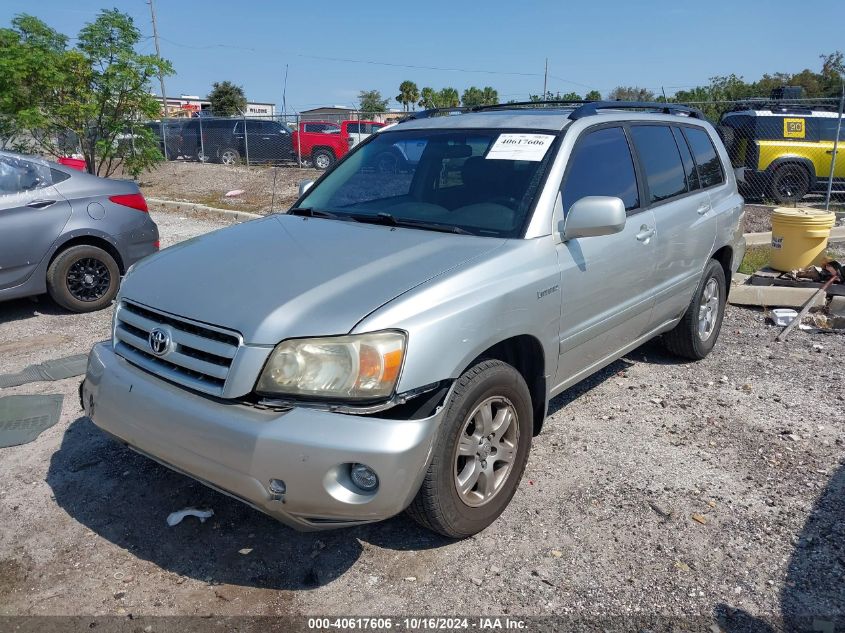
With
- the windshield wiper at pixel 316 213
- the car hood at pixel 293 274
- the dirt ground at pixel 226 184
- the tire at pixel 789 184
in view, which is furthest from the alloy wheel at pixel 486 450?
the tire at pixel 789 184

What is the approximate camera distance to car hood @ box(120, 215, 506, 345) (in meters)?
2.70

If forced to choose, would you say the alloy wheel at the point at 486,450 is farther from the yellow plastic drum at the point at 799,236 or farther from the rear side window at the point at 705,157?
the yellow plastic drum at the point at 799,236

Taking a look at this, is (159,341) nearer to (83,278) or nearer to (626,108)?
(626,108)

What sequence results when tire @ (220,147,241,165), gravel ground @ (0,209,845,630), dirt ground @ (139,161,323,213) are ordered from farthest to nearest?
tire @ (220,147,241,165), dirt ground @ (139,161,323,213), gravel ground @ (0,209,845,630)

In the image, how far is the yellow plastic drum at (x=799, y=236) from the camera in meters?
7.22

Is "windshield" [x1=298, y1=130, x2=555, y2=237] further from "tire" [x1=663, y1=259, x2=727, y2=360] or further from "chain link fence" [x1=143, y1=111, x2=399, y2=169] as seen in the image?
"chain link fence" [x1=143, y1=111, x2=399, y2=169]

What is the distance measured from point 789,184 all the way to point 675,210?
33.5 feet

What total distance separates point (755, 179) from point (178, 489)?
41.3 feet

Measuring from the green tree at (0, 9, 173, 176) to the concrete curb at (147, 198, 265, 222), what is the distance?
1.37m

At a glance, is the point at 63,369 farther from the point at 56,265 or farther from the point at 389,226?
the point at 389,226

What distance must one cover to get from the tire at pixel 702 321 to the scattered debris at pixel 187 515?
3.57 m

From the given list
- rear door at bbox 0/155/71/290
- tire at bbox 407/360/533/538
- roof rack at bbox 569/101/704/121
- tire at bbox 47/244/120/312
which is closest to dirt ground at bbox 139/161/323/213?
tire at bbox 47/244/120/312

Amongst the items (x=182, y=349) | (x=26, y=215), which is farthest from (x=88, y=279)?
(x=182, y=349)

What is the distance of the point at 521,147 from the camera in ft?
12.4
